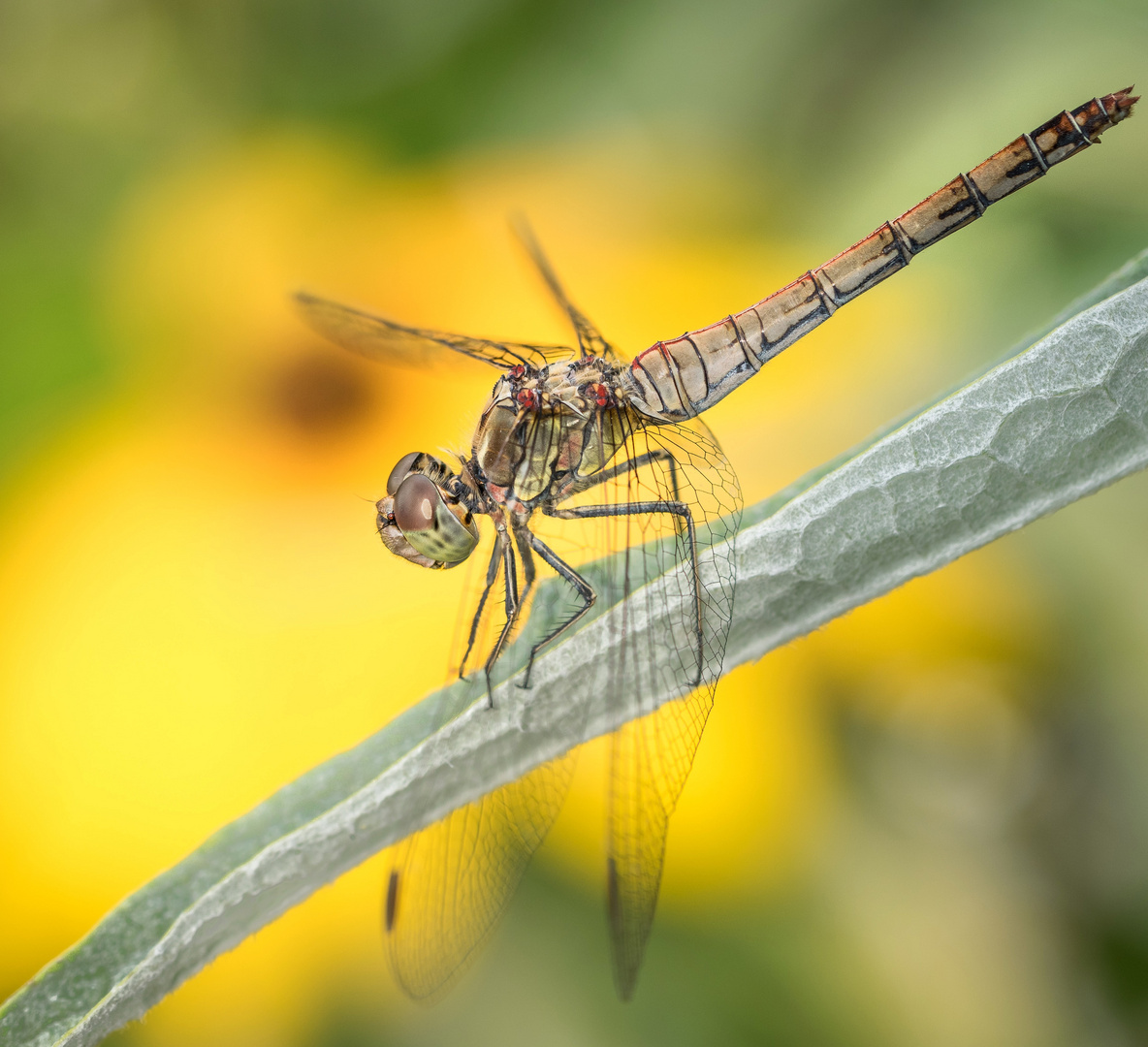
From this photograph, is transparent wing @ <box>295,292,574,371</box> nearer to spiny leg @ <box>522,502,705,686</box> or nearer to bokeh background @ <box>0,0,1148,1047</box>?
bokeh background @ <box>0,0,1148,1047</box>

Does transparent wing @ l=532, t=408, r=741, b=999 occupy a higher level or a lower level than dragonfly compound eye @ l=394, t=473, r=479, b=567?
lower

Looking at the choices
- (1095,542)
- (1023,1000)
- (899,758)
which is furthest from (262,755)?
(1095,542)

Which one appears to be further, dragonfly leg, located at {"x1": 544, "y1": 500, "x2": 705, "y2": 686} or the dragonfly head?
the dragonfly head

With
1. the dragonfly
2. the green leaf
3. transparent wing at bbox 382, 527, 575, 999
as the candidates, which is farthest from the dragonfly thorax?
the green leaf

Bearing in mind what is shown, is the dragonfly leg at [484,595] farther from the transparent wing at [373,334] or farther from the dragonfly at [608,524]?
the transparent wing at [373,334]

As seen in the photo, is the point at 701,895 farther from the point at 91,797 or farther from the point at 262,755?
the point at 91,797

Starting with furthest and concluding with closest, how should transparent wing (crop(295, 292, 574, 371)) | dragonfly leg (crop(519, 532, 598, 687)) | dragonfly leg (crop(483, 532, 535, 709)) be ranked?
1. transparent wing (crop(295, 292, 574, 371))
2. dragonfly leg (crop(483, 532, 535, 709))
3. dragonfly leg (crop(519, 532, 598, 687))
